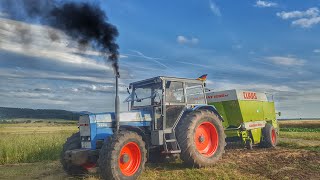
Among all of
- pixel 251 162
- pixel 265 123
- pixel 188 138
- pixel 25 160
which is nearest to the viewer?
pixel 188 138

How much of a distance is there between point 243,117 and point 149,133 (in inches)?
232

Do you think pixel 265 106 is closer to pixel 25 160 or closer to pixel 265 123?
pixel 265 123

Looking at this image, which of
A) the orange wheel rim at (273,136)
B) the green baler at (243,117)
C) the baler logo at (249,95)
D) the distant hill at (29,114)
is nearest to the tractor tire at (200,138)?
the green baler at (243,117)

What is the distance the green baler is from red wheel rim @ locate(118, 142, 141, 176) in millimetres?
6449

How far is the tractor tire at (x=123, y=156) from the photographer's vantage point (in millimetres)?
7258

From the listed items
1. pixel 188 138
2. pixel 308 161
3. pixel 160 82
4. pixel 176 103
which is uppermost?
pixel 160 82

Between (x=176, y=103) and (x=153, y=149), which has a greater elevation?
(x=176, y=103)

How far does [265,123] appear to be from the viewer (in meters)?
15.4

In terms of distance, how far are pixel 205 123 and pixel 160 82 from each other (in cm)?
188

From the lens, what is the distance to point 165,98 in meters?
9.24

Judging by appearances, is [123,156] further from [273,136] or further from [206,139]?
[273,136]

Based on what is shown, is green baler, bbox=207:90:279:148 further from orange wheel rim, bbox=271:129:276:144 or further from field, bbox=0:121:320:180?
field, bbox=0:121:320:180

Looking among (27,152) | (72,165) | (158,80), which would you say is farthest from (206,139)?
(27,152)

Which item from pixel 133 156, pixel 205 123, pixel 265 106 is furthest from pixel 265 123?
pixel 133 156
